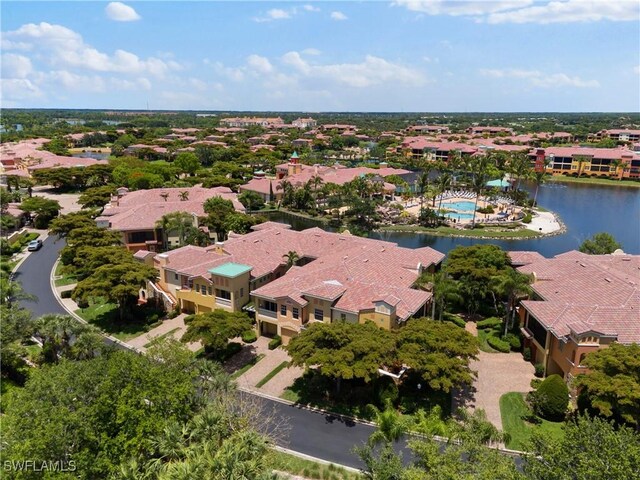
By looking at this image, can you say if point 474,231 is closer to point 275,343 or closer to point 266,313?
point 266,313

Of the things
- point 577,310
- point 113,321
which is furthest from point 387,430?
point 113,321

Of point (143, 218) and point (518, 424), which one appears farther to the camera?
point (143, 218)

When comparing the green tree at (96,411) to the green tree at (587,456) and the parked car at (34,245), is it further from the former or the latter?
the parked car at (34,245)

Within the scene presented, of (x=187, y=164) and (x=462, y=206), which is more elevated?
(x=187, y=164)

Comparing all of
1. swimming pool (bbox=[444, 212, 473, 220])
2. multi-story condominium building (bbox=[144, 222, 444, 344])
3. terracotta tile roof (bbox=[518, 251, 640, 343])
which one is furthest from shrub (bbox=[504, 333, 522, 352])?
swimming pool (bbox=[444, 212, 473, 220])

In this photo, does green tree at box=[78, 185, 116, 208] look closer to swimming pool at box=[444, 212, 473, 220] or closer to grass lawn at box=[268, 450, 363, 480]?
swimming pool at box=[444, 212, 473, 220]

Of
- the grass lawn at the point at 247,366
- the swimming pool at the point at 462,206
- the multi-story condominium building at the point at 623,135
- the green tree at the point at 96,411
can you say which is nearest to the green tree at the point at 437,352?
the grass lawn at the point at 247,366
